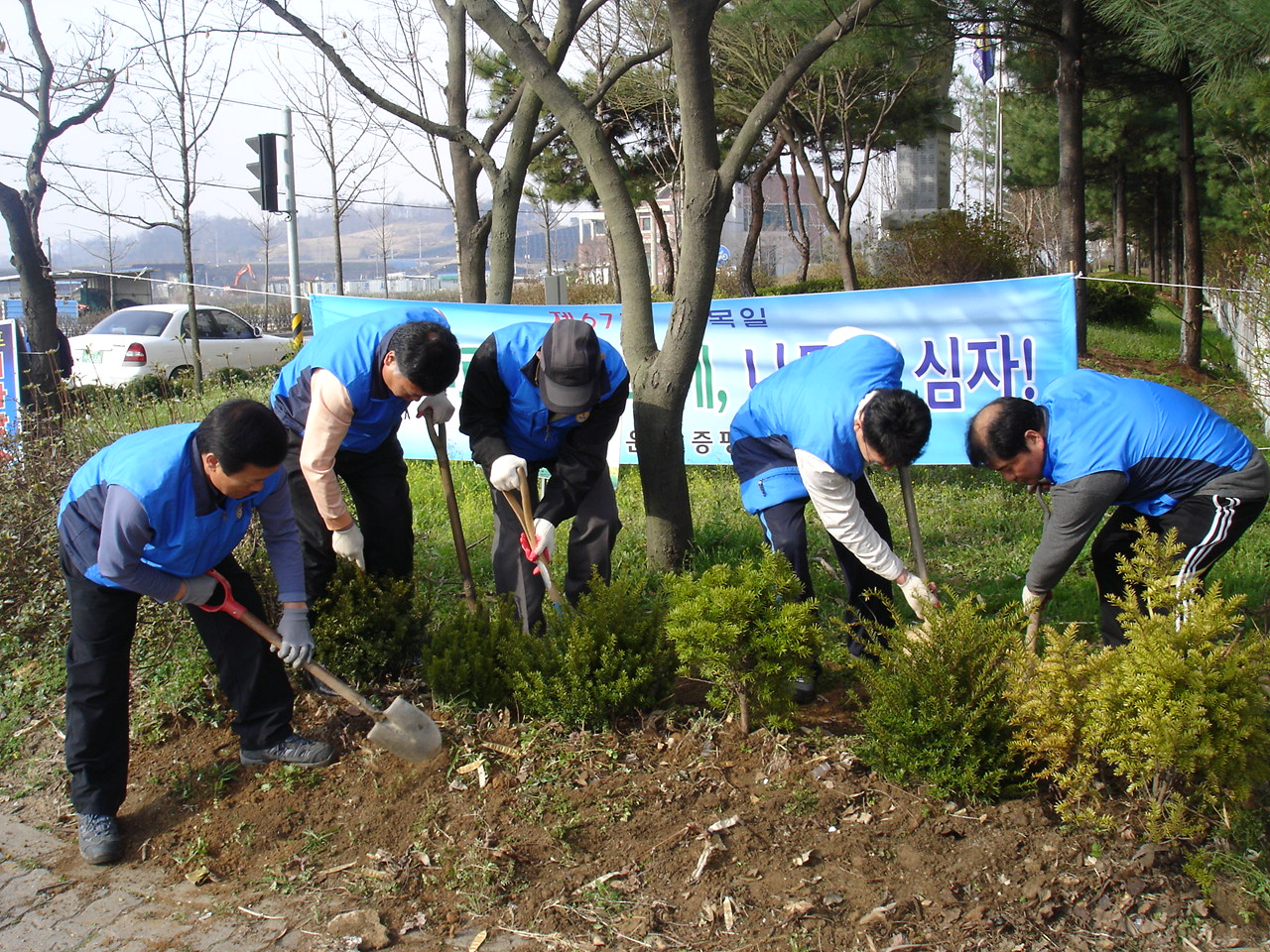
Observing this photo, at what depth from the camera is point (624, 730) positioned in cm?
333

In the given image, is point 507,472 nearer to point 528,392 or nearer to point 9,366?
point 528,392

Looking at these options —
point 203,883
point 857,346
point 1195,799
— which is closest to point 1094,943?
point 1195,799

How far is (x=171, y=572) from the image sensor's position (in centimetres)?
294

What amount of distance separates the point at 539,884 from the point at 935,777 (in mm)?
1142

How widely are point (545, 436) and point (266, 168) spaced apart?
25.7 ft

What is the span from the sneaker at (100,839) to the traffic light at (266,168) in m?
8.32

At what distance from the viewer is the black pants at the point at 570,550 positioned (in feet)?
12.5

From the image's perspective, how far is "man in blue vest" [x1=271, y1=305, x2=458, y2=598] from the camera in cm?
336

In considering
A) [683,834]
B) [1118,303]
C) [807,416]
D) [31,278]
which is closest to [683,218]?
[807,416]

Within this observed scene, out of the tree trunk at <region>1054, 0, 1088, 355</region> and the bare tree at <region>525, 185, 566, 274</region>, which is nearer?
the tree trunk at <region>1054, 0, 1088, 355</region>

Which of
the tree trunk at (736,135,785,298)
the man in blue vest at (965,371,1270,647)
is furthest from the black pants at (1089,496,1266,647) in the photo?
the tree trunk at (736,135,785,298)

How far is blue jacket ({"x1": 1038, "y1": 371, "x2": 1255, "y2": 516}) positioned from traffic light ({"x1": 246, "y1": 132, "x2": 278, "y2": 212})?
8.95 metres

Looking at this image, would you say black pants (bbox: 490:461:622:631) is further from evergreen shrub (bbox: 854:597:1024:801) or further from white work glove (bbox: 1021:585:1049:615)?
white work glove (bbox: 1021:585:1049:615)

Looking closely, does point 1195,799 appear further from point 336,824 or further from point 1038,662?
point 336,824
